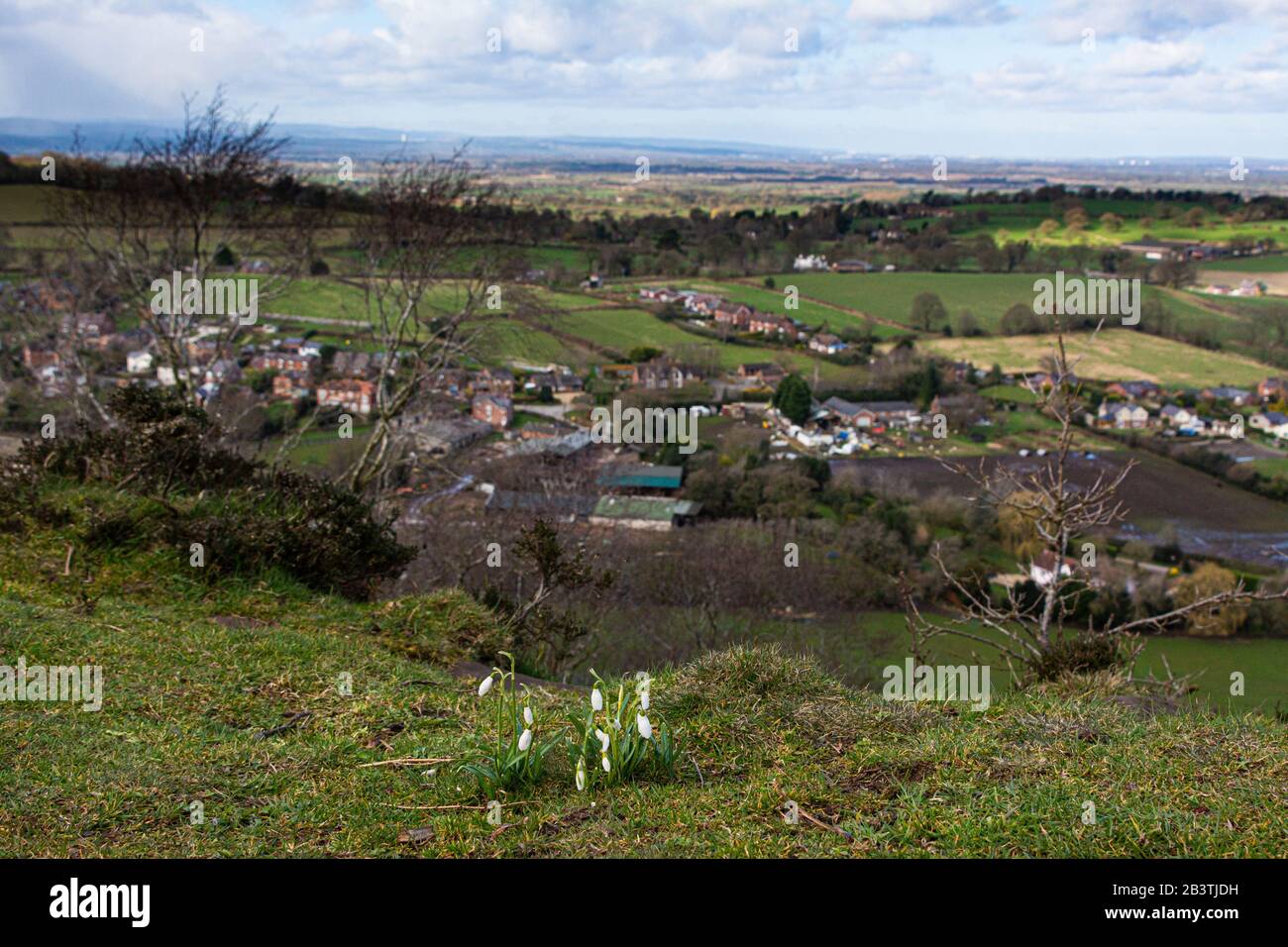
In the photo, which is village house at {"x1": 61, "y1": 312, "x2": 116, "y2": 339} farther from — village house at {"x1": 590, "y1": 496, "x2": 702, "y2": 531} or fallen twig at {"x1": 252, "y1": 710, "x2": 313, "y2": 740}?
fallen twig at {"x1": 252, "y1": 710, "x2": 313, "y2": 740}

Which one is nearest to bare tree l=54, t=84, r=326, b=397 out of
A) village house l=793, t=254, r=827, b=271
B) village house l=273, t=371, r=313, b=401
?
village house l=273, t=371, r=313, b=401

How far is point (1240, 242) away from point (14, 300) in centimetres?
4767

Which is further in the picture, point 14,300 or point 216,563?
point 14,300

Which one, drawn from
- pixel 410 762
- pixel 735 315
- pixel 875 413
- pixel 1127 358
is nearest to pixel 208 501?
pixel 410 762

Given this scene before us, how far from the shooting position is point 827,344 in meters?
35.2

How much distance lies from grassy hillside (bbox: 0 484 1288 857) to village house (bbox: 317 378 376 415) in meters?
11.1

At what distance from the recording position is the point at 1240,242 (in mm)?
45375

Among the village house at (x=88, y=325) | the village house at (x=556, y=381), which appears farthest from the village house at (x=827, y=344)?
the village house at (x=88, y=325)

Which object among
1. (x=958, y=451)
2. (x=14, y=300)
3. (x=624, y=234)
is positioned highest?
(x=624, y=234)

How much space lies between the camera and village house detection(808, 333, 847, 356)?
34.8 metres
